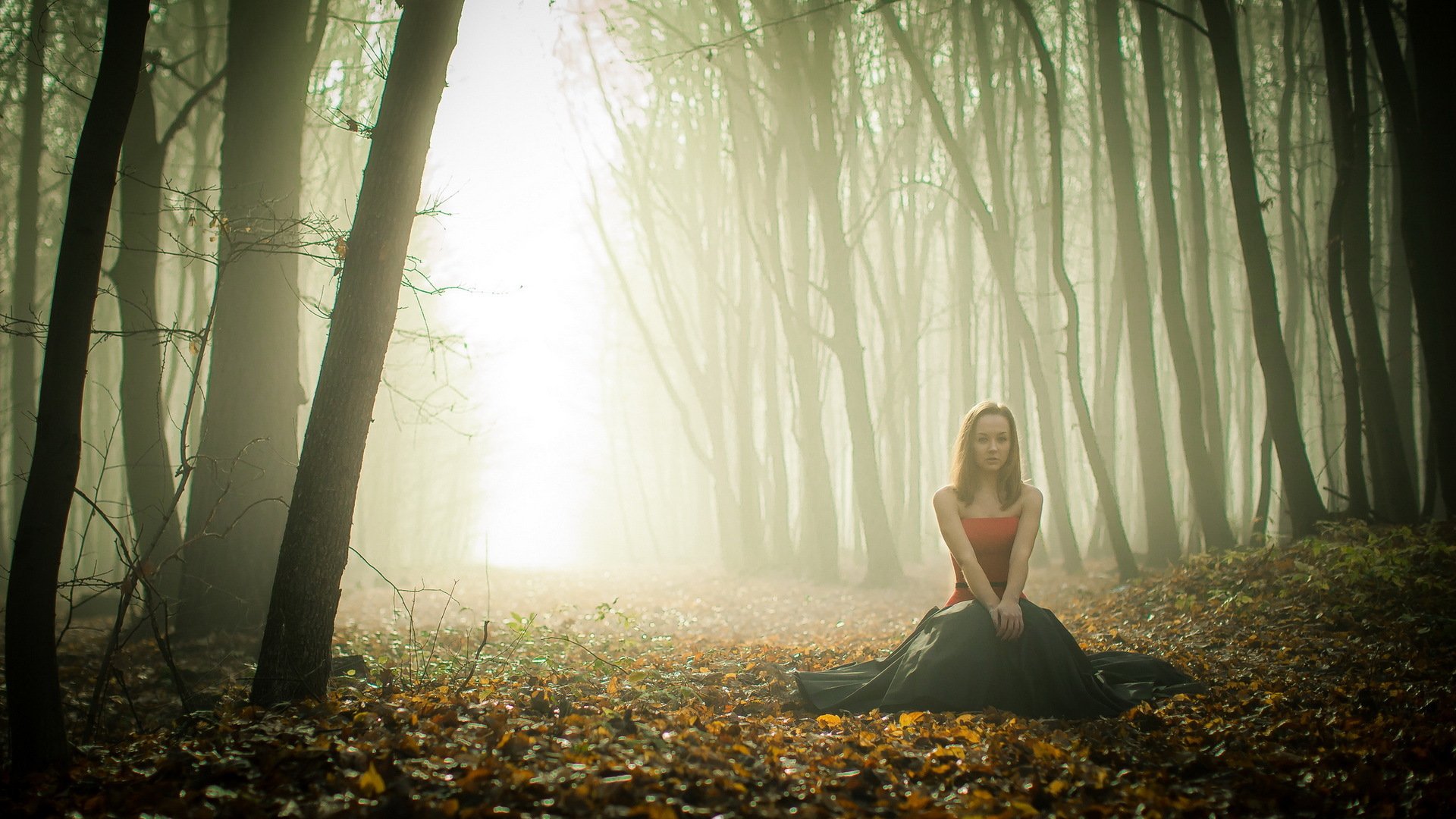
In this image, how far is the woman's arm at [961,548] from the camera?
4520mm

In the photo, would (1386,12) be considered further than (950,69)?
No

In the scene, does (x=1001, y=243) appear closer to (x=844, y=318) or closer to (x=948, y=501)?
(x=844, y=318)

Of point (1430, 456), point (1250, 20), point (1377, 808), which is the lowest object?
point (1377, 808)

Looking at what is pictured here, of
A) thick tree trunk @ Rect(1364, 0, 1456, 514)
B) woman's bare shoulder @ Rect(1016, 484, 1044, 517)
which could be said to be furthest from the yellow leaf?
thick tree trunk @ Rect(1364, 0, 1456, 514)

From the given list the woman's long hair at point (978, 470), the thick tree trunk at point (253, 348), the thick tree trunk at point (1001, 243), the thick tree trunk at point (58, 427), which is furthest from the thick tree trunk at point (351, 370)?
the thick tree trunk at point (1001, 243)

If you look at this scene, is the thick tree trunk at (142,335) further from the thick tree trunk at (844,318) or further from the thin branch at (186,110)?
the thick tree trunk at (844,318)

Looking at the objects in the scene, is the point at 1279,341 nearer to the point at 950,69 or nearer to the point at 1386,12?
the point at 1386,12

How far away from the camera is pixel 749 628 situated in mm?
10359

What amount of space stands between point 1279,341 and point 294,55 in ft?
36.7

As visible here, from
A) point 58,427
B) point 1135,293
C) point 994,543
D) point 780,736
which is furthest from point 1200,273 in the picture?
point 58,427

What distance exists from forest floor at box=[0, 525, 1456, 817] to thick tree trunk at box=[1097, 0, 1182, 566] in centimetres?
369

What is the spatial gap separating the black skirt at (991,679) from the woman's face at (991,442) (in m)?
0.91

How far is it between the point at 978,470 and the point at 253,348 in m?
6.52

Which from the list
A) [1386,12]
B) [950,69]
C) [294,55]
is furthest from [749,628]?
[950,69]
